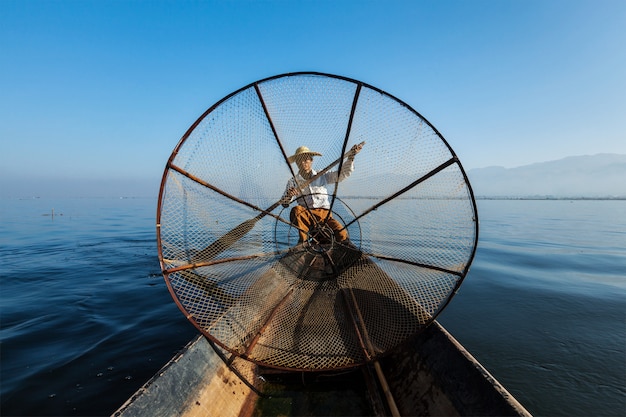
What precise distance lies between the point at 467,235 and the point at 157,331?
4643mm

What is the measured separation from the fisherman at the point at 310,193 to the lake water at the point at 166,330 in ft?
7.98

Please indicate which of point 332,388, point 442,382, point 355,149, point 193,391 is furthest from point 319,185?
point 193,391

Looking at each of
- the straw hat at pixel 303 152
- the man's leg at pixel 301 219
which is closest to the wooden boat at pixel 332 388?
the man's leg at pixel 301 219

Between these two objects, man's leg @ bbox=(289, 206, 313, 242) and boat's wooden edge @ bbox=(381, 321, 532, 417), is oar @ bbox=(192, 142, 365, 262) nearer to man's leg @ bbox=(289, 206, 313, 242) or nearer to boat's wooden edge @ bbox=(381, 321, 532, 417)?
man's leg @ bbox=(289, 206, 313, 242)

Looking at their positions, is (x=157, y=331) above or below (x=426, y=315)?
below

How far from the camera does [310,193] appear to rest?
4.65 m

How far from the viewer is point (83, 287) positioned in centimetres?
639

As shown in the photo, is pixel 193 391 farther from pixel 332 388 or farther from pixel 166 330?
pixel 166 330

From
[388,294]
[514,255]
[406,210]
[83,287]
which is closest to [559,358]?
[388,294]

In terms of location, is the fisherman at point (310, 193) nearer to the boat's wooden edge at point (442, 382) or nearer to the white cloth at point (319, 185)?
the white cloth at point (319, 185)

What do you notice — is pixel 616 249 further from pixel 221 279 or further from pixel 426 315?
pixel 221 279

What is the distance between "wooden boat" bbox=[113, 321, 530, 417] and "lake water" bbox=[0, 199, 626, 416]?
1289 millimetres

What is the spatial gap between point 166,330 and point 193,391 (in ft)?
8.98

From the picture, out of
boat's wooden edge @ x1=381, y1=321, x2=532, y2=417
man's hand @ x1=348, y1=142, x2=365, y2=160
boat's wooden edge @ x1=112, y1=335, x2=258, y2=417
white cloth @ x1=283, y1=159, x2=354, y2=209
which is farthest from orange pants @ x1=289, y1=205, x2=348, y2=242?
boat's wooden edge @ x1=112, y1=335, x2=258, y2=417
